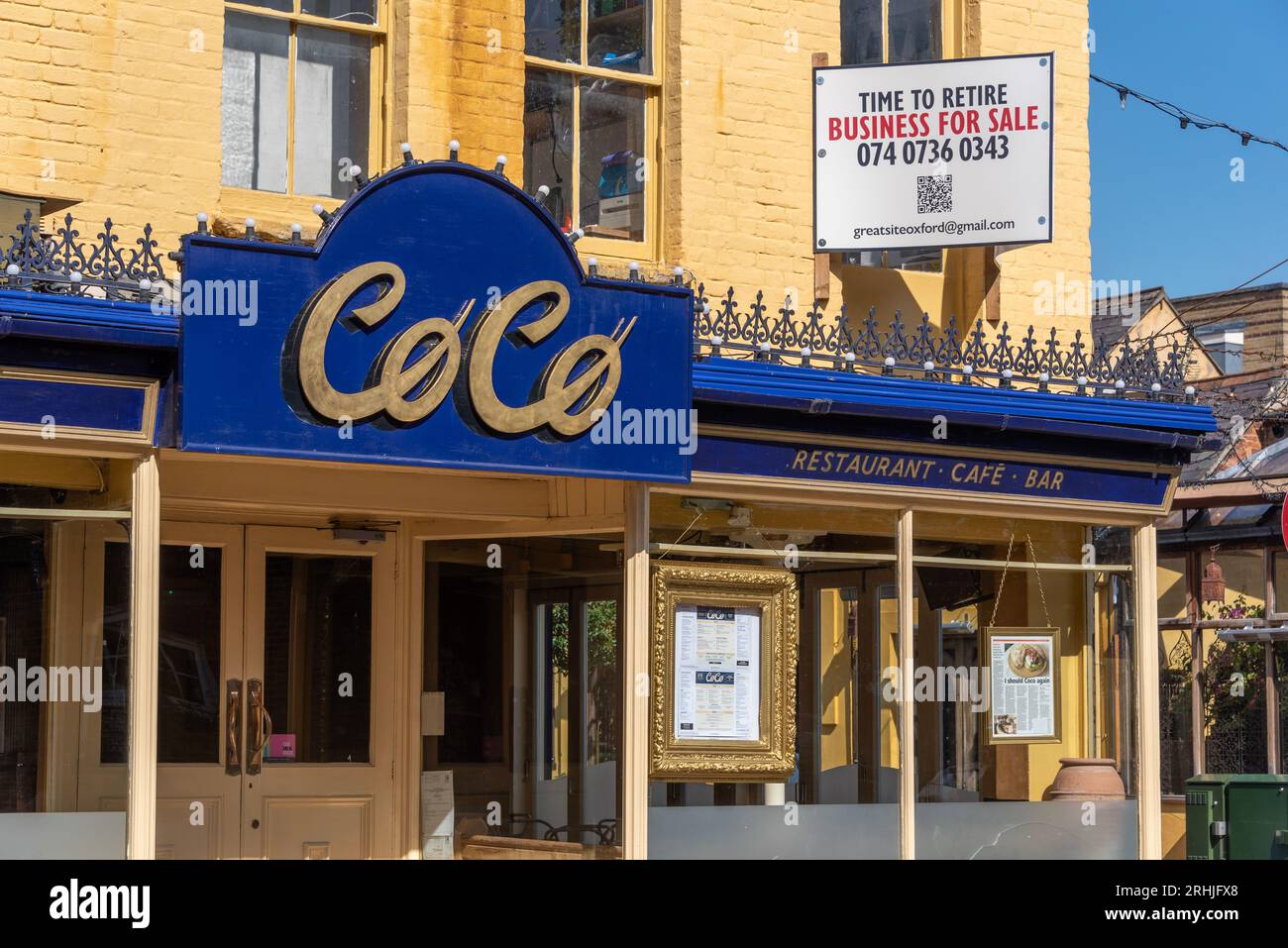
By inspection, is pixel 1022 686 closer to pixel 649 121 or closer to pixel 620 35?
pixel 649 121

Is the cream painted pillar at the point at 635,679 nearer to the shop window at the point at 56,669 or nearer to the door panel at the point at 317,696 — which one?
the door panel at the point at 317,696

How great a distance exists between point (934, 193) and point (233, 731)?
5711 mm

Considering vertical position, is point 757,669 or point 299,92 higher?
point 299,92

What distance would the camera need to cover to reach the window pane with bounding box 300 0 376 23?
37.5 ft

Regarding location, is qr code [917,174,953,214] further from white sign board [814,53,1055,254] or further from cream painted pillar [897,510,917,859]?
cream painted pillar [897,510,917,859]

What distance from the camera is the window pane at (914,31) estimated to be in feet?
44.7

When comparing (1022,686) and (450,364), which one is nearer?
(450,364)

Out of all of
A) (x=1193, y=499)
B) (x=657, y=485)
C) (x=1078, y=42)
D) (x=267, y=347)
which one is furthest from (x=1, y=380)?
(x=1193, y=499)

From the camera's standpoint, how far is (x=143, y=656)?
9.55 meters

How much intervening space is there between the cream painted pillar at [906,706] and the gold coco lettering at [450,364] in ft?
8.30

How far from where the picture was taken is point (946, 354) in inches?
479

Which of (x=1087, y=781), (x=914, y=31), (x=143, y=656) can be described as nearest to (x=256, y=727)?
(x=143, y=656)

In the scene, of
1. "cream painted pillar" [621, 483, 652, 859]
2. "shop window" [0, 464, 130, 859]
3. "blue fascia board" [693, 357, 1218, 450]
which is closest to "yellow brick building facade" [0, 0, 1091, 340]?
"blue fascia board" [693, 357, 1218, 450]

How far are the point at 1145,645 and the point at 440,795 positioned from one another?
Result: 16.0 ft
